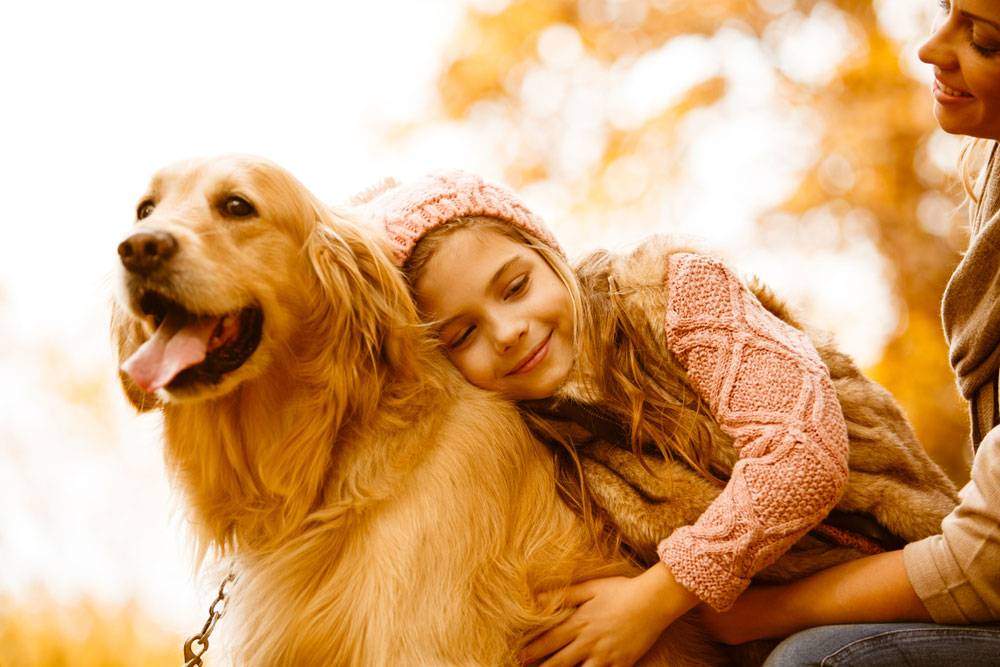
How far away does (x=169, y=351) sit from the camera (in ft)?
5.46

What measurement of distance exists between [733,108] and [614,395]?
3.62 metres

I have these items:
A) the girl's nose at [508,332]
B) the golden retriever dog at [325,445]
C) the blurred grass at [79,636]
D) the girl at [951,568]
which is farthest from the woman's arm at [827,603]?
the blurred grass at [79,636]

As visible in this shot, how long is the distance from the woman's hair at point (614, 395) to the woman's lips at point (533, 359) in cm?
8

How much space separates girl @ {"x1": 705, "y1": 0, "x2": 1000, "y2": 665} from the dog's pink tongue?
123 cm

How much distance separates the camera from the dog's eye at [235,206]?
1753 mm

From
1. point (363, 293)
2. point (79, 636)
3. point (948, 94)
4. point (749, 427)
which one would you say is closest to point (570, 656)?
point (749, 427)

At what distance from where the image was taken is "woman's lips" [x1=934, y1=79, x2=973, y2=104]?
183 cm

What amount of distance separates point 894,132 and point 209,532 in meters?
4.49

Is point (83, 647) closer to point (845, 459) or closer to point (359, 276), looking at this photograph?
point (359, 276)

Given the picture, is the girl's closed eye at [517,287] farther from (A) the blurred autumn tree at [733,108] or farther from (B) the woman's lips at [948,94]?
(A) the blurred autumn tree at [733,108]

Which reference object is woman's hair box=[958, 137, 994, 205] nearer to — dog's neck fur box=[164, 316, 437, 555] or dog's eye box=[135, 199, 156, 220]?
dog's neck fur box=[164, 316, 437, 555]

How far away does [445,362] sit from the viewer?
1964mm

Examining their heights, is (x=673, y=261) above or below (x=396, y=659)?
above

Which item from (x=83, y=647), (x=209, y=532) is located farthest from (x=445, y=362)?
(x=83, y=647)
